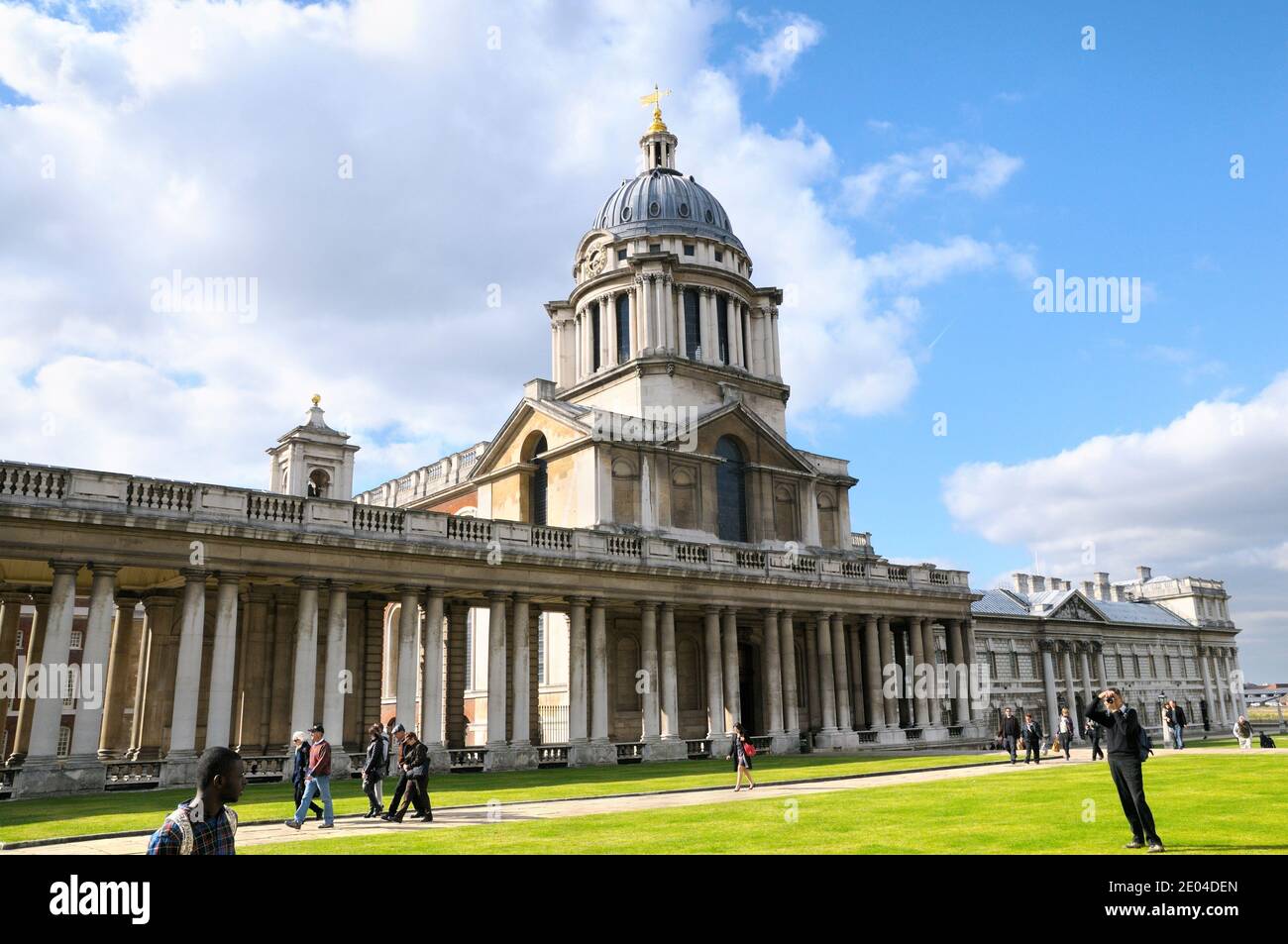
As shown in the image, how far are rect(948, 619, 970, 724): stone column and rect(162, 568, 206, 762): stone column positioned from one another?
3445cm

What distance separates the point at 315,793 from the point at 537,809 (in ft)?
13.7

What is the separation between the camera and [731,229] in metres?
62.6

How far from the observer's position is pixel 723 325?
189ft

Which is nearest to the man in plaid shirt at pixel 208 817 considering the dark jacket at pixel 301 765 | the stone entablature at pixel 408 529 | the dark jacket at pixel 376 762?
the dark jacket at pixel 301 765

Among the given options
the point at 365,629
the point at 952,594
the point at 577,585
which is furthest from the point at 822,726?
the point at 365,629

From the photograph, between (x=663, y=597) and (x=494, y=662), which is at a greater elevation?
(x=663, y=597)

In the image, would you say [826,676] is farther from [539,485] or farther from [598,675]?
[539,485]

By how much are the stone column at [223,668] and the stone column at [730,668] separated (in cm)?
1910

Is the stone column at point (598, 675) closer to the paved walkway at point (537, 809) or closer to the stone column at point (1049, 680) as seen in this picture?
the paved walkway at point (537, 809)

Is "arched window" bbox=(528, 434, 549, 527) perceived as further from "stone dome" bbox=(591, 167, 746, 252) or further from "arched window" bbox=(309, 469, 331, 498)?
"stone dome" bbox=(591, 167, 746, 252)

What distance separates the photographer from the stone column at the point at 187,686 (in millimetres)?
26406

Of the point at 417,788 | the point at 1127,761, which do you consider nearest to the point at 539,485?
the point at 417,788
